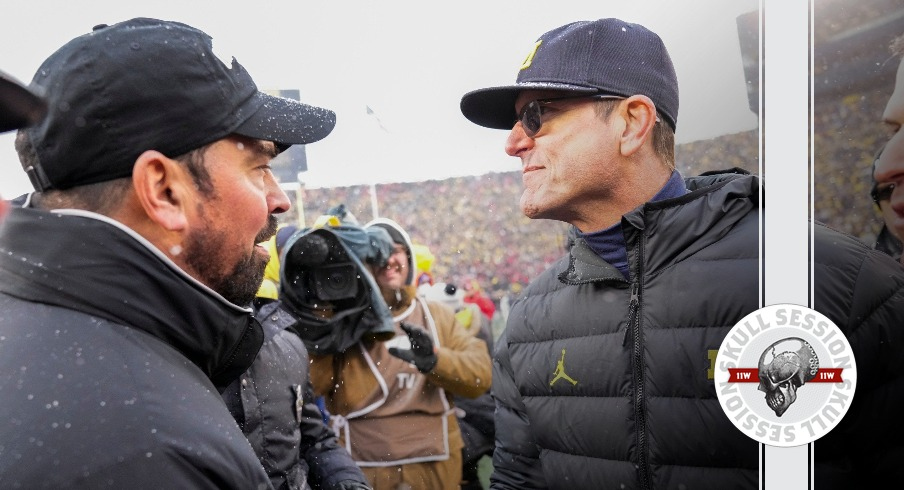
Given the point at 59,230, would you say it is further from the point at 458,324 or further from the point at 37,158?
the point at 458,324

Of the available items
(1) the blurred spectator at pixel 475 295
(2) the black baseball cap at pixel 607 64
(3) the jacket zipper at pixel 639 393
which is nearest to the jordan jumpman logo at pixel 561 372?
(3) the jacket zipper at pixel 639 393

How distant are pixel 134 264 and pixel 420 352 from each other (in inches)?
60.0

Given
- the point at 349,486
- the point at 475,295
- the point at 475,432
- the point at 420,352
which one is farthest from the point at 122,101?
the point at 475,295

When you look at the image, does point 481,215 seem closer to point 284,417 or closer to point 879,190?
point 284,417

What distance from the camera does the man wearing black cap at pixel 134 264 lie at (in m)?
0.60

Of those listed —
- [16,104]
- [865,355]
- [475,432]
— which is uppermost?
[16,104]

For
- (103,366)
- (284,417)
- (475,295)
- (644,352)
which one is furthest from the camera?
(475,295)

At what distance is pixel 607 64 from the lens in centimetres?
99

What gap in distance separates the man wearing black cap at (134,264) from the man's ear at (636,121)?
473 mm

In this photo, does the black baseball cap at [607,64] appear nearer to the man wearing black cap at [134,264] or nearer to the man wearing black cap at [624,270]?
the man wearing black cap at [624,270]

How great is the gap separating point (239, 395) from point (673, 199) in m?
0.95

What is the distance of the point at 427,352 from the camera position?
2.17 m

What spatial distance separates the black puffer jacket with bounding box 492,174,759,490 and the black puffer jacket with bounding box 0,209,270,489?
1.69ft

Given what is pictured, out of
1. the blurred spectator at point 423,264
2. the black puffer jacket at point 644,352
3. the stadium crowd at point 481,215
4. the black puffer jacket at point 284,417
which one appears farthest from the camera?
the blurred spectator at point 423,264
